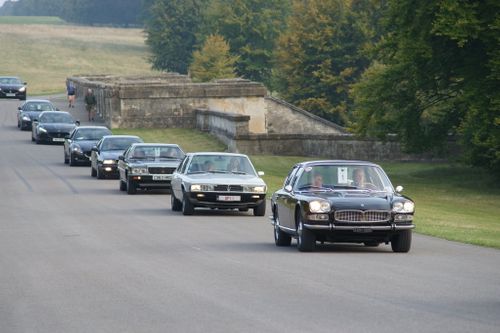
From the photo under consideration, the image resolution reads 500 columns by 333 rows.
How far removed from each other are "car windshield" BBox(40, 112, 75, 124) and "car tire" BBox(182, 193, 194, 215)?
33.3 metres

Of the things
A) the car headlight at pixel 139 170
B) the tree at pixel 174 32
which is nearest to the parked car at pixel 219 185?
the car headlight at pixel 139 170

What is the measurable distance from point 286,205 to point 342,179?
3.17ft

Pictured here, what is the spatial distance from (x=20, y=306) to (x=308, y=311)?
2.94 meters

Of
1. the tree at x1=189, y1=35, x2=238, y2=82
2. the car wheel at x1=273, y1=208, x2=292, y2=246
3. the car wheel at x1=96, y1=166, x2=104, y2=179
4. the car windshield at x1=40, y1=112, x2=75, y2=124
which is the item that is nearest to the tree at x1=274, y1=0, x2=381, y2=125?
the tree at x1=189, y1=35, x2=238, y2=82

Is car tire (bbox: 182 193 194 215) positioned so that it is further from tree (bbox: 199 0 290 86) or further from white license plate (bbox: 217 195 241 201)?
tree (bbox: 199 0 290 86)

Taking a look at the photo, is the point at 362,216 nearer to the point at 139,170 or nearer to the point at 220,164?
the point at 220,164

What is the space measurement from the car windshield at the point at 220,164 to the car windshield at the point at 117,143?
12987 millimetres

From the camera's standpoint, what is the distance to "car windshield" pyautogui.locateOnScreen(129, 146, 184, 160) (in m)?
37.3

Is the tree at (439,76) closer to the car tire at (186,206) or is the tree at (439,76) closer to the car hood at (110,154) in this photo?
the car hood at (110,154)

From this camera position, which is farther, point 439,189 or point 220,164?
point 439,189

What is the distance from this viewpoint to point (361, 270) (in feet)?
59.1

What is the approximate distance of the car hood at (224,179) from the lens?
29078mm

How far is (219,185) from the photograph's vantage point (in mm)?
28953

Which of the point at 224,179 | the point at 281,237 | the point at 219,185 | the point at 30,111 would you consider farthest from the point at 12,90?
the point at 281,237
